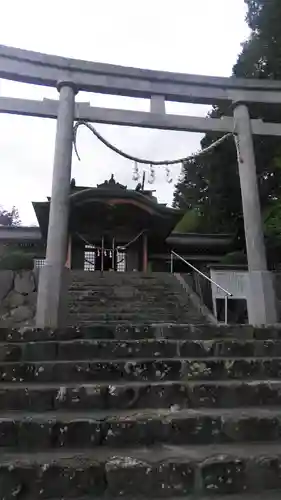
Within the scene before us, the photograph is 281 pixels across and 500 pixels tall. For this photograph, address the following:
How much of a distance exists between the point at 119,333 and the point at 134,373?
0.83 metres

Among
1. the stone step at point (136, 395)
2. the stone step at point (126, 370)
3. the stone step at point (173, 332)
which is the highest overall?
the stone step at point (173, 332)

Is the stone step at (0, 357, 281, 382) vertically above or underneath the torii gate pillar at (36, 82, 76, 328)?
underneath

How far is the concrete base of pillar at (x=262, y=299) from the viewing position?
17.4 feet

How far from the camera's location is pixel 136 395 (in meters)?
2.60

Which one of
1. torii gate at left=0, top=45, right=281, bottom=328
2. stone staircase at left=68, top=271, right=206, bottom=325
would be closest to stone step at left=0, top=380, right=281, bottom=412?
torii gate at left=0, top=45, right=281, bottom=328

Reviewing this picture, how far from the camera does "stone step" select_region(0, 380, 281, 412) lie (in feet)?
8.28

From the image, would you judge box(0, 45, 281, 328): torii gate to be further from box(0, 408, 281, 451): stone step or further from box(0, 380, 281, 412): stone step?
box(0, 408, 281, 451): stone step

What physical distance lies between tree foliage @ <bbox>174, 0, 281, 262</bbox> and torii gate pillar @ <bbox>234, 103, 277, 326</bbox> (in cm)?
543

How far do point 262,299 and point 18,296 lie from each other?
6.42 meters

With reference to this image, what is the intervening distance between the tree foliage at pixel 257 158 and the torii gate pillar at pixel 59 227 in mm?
6789

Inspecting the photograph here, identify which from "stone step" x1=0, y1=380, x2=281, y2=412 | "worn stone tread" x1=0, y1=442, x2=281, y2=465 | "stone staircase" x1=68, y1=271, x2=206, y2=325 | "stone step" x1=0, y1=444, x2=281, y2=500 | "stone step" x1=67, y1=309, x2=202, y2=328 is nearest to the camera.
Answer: "stone step" x1=0, y1=444, x2=281, y2=500

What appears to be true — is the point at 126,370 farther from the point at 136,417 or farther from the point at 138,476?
the point at 138,476

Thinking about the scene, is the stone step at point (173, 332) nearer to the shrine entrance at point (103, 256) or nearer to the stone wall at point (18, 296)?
the stone wall at point (18, 296)

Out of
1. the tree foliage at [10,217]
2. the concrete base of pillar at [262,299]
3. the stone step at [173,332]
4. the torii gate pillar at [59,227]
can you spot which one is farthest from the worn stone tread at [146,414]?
the tree foliage at [10,217]
